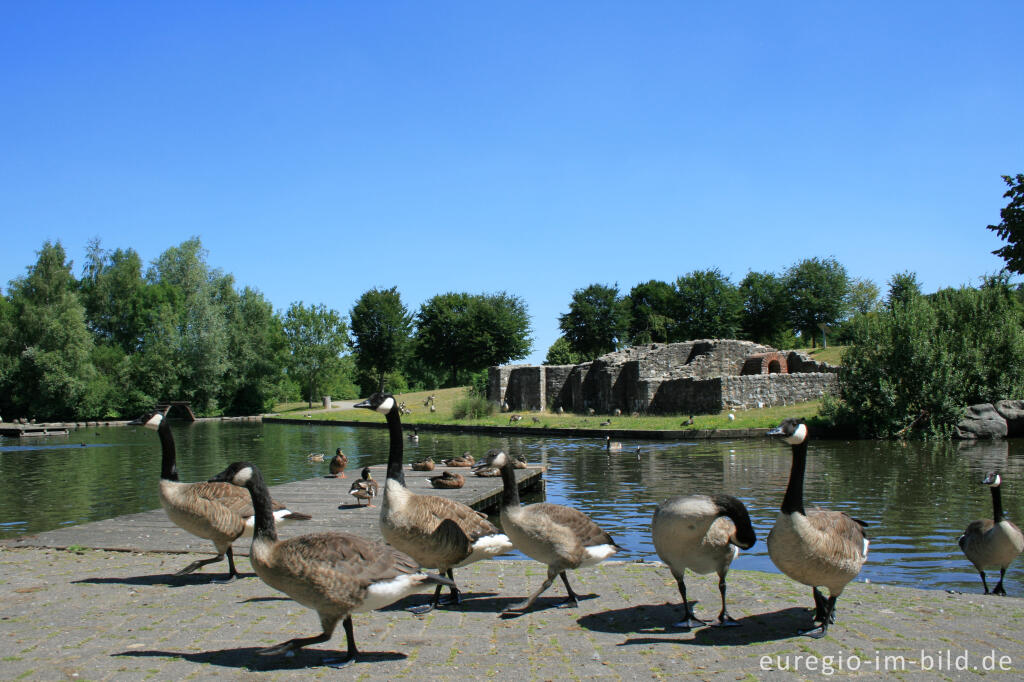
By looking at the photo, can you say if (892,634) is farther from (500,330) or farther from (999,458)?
(500,330)

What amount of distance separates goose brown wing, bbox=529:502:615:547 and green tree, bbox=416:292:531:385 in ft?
255

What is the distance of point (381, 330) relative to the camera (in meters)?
90.3

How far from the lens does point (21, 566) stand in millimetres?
8898

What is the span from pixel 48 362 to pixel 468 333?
42172 millimetres

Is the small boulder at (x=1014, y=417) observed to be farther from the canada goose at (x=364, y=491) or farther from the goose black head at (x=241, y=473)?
the goose black head at (x=241, y=473)

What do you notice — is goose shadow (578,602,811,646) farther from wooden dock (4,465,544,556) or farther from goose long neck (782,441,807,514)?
wooden dock (4,465,544,556)

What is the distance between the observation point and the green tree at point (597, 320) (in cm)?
8088

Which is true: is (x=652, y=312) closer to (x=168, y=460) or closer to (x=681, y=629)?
(x=168, y=460)

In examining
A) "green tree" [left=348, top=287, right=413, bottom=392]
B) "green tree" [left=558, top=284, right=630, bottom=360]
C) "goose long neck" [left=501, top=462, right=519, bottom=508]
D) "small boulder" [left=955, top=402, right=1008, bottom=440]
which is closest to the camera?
"goose long neck" [left=501, top=462, right=519, bottom=508]

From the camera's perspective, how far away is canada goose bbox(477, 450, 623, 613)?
6.87m

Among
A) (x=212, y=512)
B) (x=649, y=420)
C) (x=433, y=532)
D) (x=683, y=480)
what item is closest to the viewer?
(x=433, y=532)

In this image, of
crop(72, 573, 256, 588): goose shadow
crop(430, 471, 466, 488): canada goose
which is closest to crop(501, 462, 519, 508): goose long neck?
crop(72, 573, 256, 588): goose shadow

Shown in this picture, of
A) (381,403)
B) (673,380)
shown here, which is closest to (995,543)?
(381,403)

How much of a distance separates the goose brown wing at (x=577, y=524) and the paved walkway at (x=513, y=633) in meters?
0.64
